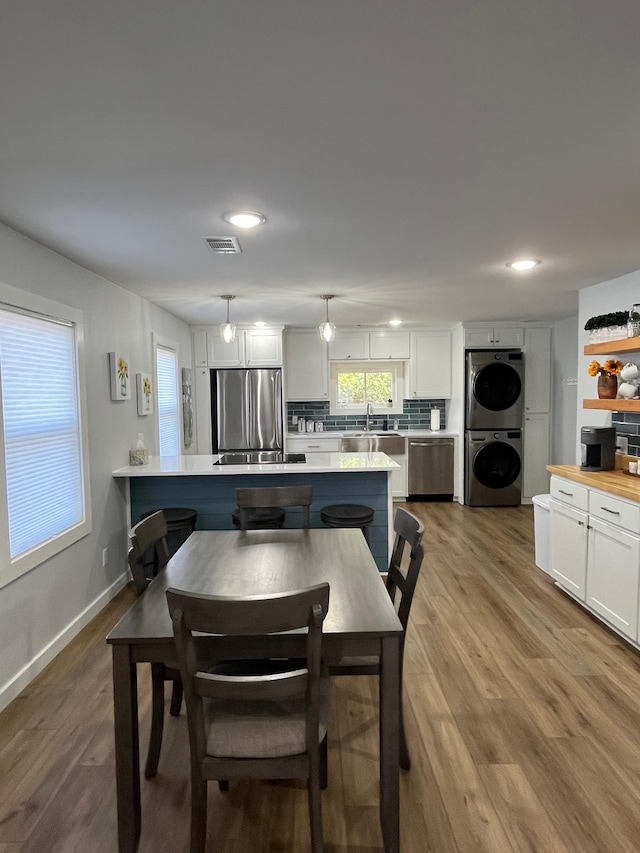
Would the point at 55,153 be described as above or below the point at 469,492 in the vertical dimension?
above

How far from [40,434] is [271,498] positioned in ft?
4.28

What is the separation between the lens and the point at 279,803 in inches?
72.8

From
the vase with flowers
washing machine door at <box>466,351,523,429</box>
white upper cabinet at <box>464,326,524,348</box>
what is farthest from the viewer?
white upper cabinet at <box>464,326,524,348</box>

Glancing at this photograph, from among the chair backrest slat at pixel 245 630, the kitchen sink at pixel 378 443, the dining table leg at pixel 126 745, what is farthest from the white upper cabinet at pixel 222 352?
the chair backrest slat at pixel 245 630

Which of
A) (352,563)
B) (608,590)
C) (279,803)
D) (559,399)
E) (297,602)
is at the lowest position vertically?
(279,803)

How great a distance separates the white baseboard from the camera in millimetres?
2471

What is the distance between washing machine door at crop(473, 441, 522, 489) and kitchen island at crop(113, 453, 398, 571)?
2639mm

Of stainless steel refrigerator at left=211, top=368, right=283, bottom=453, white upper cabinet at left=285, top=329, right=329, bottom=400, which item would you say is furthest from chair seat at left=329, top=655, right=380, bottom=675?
white upper cabinet at left=285, top=329, right=329, bottom=400

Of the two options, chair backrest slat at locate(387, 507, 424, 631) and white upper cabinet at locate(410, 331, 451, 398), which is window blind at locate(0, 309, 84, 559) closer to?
chair backrest slat at locate(387, 507, 424, 631)

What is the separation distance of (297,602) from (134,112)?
1.49 m

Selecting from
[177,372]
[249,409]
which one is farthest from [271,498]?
[249,409]

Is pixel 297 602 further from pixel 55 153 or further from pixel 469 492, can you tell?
pixel 469 492

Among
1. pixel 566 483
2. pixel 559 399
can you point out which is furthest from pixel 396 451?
pixel 566 483

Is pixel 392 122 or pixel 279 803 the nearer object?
pixel 392 122
